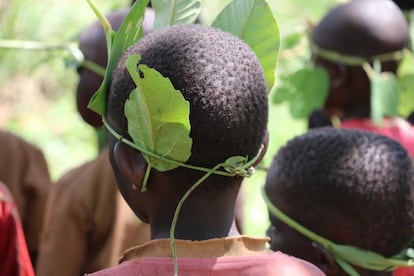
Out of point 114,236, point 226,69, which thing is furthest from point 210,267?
point 114,236

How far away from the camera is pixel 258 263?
1.78 meters

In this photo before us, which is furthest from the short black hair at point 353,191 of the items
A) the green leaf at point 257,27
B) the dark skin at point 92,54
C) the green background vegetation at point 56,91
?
the green background vegetation at point 56,91

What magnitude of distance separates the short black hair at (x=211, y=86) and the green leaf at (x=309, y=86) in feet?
5.87

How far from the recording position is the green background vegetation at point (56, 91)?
6.08 m

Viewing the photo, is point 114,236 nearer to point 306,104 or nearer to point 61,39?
point 306,104

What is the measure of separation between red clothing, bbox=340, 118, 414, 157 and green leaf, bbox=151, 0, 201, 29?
1410 millimetres

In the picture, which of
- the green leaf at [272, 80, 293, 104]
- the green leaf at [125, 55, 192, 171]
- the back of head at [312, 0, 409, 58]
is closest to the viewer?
the green leaf at [125, 55, 192, 171]

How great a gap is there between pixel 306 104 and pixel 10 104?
4.29 metres

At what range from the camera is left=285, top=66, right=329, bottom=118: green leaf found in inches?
143

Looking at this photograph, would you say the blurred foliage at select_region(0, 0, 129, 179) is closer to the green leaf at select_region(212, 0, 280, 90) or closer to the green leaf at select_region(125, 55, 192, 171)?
the green leaf at select_region(212, 0, 280, 90)

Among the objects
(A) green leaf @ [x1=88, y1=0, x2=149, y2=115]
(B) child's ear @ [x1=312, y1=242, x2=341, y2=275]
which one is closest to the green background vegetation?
(B) child's ear @ [x1=312, y1=242, x2=341, y2=275]

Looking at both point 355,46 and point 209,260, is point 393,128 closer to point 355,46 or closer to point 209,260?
point 355,46

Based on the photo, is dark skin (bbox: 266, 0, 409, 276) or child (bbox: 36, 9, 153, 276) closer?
child (bbox: 36, 9, 153, 276)

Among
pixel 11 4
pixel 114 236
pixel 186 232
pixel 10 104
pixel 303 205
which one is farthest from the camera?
pixel 10 104
